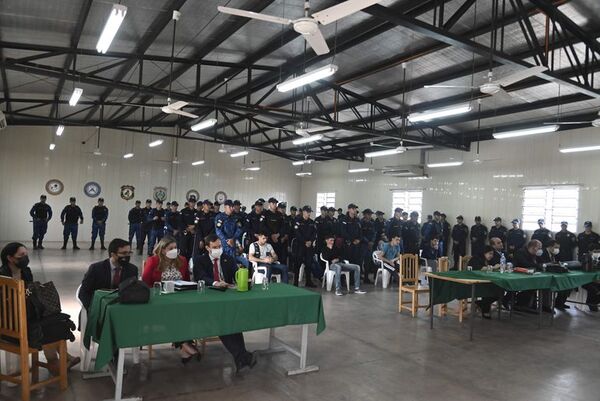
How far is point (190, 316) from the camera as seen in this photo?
313 cm

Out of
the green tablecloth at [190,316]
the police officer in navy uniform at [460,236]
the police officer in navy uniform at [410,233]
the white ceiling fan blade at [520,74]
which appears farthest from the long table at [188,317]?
the police officer in navy uniform at [460,236]

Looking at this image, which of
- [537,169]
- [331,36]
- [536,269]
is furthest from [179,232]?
[537,169]

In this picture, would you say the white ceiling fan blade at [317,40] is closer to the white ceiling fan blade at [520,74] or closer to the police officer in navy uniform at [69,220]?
the white ceiling fan blade at [520,74]

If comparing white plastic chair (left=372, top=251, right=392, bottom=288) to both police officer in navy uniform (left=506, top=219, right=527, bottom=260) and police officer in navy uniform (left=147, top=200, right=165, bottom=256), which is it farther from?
police officer in navy uniform (left=147, top=200, right=165, bottom=256)

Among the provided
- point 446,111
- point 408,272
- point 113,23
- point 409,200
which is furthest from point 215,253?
point 409,200

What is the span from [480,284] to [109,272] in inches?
172

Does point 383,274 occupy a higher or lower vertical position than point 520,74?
lower

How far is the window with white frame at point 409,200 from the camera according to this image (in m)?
13.3

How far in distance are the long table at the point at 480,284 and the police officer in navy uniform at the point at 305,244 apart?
2829 mm

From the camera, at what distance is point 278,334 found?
4777mm

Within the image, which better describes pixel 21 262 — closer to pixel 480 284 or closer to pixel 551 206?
pixel 480 284

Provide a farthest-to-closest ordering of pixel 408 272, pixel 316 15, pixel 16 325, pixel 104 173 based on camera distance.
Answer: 1. pixel 104 173
2. pixel 408 272
3. pixel 316 15
4. pixel 16 325

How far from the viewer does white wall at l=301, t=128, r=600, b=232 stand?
31.3ft

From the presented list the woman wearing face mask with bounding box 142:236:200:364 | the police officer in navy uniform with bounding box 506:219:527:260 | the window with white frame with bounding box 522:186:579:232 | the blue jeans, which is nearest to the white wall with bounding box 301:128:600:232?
the window with white frame with bounding box 522:186:579:232
